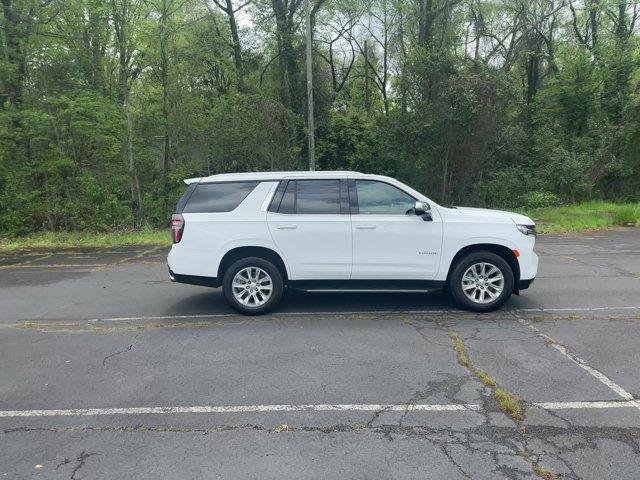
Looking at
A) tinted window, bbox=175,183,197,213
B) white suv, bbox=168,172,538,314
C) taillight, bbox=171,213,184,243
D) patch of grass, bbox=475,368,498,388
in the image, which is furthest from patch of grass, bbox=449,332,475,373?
tinted window, bbox=175,183,197,213

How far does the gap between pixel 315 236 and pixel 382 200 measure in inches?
39.9

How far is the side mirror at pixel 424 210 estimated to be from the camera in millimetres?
6246

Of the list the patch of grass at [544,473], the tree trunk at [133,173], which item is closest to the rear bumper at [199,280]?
the patch of grass at [544,473]

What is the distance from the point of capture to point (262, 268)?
6500 millimetres

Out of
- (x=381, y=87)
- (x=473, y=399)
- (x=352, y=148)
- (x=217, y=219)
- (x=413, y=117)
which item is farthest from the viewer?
(x=381, y=87)

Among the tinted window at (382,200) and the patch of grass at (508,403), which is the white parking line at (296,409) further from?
the tinted window at (382,200)

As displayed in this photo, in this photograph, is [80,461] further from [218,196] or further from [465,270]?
[465,270]

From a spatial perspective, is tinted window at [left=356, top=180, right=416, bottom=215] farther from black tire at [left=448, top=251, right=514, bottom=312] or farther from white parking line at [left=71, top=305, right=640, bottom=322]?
white parking line at [left=71, top=305, right=640, bottom=322]

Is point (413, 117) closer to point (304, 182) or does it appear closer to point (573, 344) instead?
point (304, 182)

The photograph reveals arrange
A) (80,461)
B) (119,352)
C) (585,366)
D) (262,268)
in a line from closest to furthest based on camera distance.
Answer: (80,461) < (585,366) < (119,352) < (262,268)

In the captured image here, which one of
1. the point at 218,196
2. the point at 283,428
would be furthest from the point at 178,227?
the point at 283,428

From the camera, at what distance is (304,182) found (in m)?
6.69

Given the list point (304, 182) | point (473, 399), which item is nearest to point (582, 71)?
point (304, 182)

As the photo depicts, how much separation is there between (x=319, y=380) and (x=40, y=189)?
648 inches
